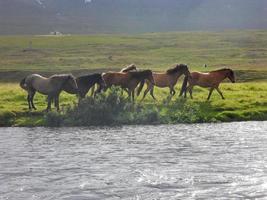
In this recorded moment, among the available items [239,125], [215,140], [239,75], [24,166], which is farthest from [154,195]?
[239,75]

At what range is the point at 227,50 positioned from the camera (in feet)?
399

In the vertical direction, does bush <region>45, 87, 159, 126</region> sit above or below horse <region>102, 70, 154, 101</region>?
below

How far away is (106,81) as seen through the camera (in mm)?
35562

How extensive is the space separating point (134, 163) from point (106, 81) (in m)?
15.9

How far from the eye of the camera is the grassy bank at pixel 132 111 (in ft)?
104

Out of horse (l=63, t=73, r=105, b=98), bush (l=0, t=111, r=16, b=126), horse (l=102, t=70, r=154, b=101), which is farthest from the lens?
horse (l=102, t=70, r=154, b=101)

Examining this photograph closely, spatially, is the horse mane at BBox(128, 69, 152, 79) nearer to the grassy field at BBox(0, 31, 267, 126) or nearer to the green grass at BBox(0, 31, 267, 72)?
the grassy field at BBox(0, 31, 267, 126)

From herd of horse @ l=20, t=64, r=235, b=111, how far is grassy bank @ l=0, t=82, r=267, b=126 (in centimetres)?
97

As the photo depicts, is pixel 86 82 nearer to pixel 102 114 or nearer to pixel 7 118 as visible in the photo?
pixel 102 114

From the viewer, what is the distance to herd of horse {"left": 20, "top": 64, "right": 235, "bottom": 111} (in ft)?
110

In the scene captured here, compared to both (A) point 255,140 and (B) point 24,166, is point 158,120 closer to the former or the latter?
(A) point 255,140

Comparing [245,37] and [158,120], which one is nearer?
[158,120]

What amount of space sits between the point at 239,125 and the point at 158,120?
4617mm

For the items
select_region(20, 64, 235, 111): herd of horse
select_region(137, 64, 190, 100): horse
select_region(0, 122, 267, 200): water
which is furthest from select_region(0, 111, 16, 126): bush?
select_region(137, 64, 190, 100): horse
